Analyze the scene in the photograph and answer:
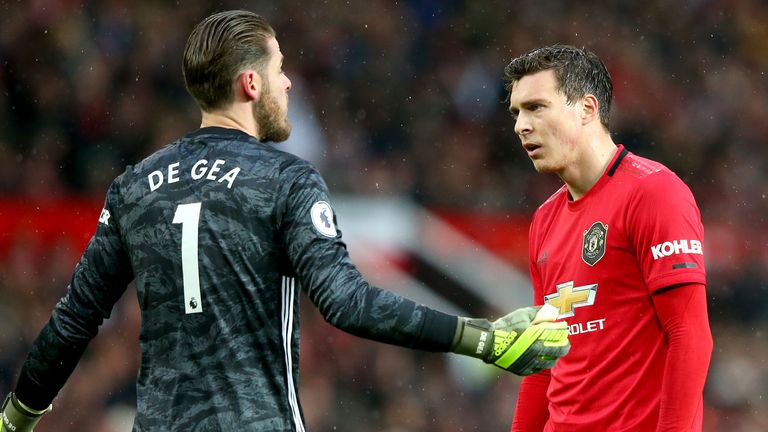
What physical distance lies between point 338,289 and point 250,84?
0.66m

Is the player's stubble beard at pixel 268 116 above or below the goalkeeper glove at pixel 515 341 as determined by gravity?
above

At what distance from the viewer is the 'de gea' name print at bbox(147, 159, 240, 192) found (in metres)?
2.90

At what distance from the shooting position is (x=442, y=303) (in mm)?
9414

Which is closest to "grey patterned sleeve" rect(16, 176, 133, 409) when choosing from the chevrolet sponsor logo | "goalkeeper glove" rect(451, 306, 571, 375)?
"goalkeeper glove" rect(451, 306, 571, 375)

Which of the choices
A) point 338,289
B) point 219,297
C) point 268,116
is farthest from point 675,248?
point 219,297

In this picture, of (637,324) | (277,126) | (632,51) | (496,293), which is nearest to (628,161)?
(637,324)

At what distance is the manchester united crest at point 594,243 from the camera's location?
3592 millimetres

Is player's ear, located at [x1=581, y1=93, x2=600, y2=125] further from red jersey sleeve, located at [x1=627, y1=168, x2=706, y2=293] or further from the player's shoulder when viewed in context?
red jersey sleeve, located at [x1=627, y1=168, x2=706, y2=293]

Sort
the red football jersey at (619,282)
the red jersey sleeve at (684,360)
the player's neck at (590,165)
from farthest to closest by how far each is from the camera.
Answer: the player's neck at (590,165)
the red football jersey at (619,282)
the red jersey sleeve at (684,360)

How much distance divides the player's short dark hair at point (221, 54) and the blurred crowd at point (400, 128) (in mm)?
5943

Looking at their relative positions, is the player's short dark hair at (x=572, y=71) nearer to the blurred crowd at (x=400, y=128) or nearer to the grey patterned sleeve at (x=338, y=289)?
the grey patterned sleeve at (x=338, y=289)

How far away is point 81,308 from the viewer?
3.14 m

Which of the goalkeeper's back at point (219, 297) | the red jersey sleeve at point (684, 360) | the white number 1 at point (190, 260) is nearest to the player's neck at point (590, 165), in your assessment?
the red jersey sleeve at point (684, 360)

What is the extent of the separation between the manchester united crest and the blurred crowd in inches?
214
